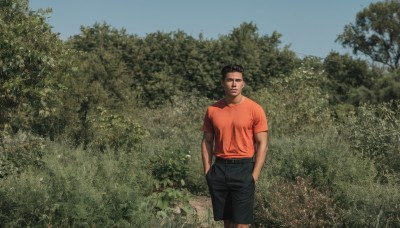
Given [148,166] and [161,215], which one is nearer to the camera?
[161,215]

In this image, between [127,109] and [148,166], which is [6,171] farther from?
[127,109]

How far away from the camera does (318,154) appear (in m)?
8.18

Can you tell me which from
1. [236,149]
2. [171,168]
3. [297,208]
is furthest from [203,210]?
[236,149]

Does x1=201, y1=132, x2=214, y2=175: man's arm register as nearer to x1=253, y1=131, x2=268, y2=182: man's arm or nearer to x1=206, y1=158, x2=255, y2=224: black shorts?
x1=206, y1=158, x2=255, y2=224: black shorts

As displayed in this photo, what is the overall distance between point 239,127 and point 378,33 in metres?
29.7

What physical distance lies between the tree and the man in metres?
28.7

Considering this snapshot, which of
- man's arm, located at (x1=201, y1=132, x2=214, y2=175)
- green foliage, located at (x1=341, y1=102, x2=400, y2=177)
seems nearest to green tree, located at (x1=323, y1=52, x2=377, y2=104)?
green foliage, located at (x1=341, y1=102, x2=400, y2=177)

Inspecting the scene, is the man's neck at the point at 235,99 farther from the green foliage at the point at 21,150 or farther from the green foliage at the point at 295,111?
the green foliage at the point at 295,111

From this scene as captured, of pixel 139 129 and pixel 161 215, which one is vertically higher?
pixel 139 129

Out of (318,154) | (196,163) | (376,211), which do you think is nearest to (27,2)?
(196,163)

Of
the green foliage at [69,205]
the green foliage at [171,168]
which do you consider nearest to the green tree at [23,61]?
the green foliage at [69,205]

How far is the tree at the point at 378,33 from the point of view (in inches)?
1250

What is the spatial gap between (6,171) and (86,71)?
5.64 metres

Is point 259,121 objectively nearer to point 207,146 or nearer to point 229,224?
point 207,146
